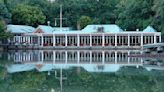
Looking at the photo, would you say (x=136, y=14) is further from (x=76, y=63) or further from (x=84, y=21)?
(x=76, y=63)

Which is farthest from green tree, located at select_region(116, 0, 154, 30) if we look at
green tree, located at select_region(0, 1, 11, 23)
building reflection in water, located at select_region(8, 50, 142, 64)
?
building reflection in water, located at select_region(8, 50, 142, 64)

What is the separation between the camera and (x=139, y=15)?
53.9m

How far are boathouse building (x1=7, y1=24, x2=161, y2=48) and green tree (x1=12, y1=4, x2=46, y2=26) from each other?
4.49 meters

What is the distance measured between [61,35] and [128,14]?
9056 millimetres

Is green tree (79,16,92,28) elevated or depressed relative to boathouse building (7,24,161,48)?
elevated

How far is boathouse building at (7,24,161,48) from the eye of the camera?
168 feet

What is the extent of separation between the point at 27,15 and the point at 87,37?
442 inches

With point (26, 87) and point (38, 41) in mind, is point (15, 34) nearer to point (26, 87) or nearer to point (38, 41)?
point (38, 41)

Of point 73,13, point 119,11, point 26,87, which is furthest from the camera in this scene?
point 73,13

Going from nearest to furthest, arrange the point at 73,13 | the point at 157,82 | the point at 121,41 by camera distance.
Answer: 1. the point at 157,82
2. the point at 121,41
3. the point at 73,13

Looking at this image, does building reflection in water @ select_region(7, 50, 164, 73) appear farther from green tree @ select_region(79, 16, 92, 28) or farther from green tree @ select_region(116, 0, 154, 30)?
green tree @ select_region(79, 16, 92, 28)

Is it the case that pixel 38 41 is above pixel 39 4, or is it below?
below

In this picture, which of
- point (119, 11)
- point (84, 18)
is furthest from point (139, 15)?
point (84, 18)

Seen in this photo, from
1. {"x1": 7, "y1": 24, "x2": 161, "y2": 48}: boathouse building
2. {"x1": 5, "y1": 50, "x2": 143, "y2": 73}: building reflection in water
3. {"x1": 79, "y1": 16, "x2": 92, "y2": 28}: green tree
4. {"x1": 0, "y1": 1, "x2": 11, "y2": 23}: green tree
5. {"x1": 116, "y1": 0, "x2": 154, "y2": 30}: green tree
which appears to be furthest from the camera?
{"x1": 79, "y1": 16, "x2": 92, "y2": 28}: green tree
